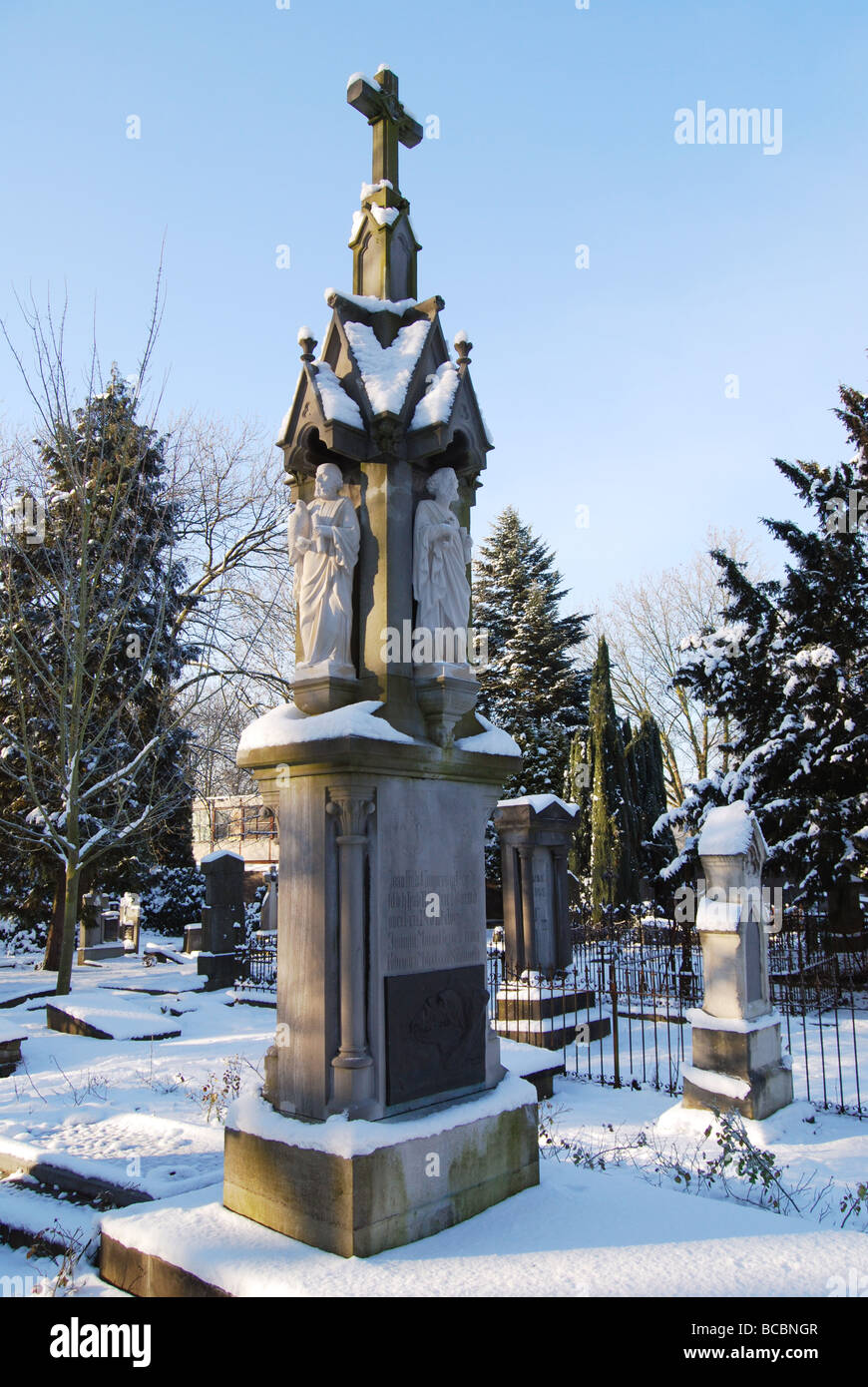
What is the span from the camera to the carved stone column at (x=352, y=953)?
13.6 feet

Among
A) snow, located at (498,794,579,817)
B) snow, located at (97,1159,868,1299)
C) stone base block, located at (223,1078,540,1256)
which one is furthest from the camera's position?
snow, located at (498,794,579,817)

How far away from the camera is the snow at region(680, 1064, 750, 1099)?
308 inches

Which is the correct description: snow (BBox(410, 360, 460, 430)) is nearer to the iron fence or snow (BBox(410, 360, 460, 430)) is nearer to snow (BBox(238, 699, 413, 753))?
snow (BBox(238, 699, 413, 753))

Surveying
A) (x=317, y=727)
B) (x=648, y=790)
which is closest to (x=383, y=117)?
(x=317, y=727)

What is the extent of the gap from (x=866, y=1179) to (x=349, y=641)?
555 centimetres

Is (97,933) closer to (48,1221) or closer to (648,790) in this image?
(648,790)

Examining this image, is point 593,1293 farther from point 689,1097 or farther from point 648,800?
point 648,800

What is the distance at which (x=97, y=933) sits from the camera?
2528 cm

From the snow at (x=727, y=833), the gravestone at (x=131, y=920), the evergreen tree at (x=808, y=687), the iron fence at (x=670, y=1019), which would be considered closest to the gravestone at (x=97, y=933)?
the gravestone at (x=131, y=920)

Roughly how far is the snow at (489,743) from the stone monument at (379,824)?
0.07 ft

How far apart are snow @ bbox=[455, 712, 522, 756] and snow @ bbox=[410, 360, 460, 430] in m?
1.77

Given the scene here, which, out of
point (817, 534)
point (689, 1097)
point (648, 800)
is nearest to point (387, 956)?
point (689, 1097)

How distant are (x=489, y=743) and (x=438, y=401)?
80.6 inches

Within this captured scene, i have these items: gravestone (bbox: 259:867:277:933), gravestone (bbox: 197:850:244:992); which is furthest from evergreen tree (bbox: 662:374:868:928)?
gravestone (bbox: 259:867:277:933)
